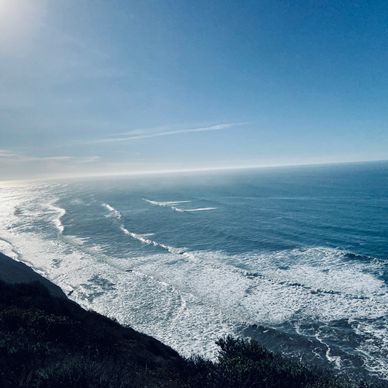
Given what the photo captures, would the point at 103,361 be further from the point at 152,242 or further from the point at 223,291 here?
the point at 152,242

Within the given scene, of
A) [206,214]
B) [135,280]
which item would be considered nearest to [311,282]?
[135,280]

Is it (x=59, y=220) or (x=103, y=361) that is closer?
(x=103, y=361)

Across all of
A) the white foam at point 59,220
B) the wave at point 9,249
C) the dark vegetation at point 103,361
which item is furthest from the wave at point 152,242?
the dark vegetation at point 103,361

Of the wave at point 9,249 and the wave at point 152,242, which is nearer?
the wave at point 152,242

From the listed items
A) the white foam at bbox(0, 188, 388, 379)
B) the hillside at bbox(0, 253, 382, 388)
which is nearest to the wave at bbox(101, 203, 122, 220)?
the white foam at bbox(0, 188, 388, 379)

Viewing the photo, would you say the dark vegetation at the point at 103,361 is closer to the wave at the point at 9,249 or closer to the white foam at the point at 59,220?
the wave at the point at 9,249

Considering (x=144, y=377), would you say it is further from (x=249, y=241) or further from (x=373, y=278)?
(x=249, y=241)

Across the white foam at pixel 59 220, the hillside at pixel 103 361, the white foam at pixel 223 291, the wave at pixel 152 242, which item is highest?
the hillside at pixel 103 361

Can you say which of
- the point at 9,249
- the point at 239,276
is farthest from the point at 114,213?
the point at 239,276
